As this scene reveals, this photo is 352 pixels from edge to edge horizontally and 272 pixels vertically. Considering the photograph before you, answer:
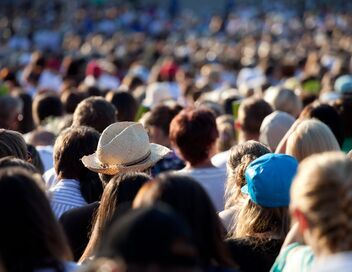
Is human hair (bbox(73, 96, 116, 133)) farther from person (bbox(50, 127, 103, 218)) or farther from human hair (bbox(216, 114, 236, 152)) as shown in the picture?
person (bbox(50, 127, 103, 218))

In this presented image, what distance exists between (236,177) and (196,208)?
2.00 m

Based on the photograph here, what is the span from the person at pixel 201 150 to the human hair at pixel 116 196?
202cm

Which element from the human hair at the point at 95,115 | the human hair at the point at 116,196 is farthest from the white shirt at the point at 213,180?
the human hair at the point at 116,196

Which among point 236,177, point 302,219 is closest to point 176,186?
point 302,219

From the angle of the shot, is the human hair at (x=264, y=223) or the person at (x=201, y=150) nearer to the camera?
the human hair at (x=264, y=223)

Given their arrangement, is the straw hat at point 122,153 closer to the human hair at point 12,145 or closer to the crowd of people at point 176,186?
the crowd of people at point 176,186

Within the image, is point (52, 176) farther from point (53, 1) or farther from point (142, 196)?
point (53, 1)

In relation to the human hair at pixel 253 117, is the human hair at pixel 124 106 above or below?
below

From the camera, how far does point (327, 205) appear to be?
354cm

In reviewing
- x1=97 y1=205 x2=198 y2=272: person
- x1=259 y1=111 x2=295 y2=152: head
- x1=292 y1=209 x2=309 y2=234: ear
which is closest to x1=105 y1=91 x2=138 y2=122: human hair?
x1=259 y1=111 x2=295 y2=152: head

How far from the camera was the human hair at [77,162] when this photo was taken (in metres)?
6.09

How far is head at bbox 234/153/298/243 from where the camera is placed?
15.3 feet

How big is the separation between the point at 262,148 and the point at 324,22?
125 feet

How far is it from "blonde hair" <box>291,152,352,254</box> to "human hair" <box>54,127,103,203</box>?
2611 mm
